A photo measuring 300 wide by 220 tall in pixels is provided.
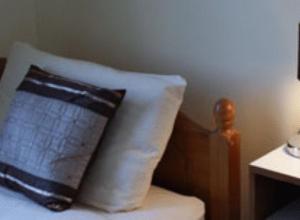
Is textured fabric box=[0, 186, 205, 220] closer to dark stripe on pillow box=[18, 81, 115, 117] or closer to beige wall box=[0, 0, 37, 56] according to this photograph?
dark stripe on pillow box=[18, 81, 115, 117]

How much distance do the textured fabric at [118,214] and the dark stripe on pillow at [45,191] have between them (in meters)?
0.02

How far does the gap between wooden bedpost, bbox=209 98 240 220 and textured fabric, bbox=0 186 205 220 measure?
0.06 meters

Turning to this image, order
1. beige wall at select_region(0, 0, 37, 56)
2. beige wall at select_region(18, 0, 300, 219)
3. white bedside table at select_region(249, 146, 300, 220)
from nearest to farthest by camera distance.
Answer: white bedside table at select_region(249, 146, 300, 220)
beige wall at select_region(18, 0, 300, 219)
beige wall at select_region(0, 0, 37, 56)

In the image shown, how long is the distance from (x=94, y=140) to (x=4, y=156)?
0.32 metres

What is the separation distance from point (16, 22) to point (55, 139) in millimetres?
1042

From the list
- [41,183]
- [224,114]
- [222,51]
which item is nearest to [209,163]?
[224,114]

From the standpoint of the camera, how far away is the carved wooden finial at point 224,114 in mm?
1678

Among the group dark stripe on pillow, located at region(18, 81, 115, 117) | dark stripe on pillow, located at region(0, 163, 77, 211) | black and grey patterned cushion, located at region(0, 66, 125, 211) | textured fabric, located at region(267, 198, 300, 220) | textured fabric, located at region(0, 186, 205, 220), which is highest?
dark stripe on pillow, located at region(18, 81, 115, 117)

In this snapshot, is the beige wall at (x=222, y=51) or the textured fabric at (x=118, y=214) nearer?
the textured fabric at (x=118, y=214)

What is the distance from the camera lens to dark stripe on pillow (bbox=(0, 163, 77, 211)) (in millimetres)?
1633

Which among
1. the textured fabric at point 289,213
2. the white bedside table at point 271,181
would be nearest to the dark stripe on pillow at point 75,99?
the white bedside table at point 271,181

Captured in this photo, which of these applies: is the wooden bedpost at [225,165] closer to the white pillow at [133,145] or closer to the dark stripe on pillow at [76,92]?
the white pillow at [133,145]

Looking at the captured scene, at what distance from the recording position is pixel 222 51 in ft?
6.38

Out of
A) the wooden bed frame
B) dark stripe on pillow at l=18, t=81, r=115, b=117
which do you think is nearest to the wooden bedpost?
the wooden bed frame
